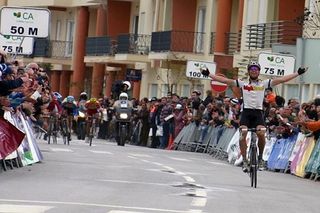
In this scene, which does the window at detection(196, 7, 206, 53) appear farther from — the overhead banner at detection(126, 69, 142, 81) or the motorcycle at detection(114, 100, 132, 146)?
the motorcycle at detection(114, 100, 132, 146)

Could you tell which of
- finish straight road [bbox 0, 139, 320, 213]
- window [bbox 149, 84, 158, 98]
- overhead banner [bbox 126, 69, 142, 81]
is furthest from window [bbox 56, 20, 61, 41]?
finish straight road [bbox 0, 139, 320, 213]

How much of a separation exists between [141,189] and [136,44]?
44.0 metres

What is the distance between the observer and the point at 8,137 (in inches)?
856

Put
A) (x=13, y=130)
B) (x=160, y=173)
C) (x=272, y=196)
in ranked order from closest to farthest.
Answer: (x=272, y=196), (x=13, y=130), (x=160, y=173)

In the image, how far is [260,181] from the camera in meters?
25.0

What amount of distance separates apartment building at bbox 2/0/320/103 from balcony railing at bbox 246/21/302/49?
0.12 feet

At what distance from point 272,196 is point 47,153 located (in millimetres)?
11095

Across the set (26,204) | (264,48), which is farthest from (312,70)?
(264,48)

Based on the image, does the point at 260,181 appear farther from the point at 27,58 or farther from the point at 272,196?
the point at 27,58

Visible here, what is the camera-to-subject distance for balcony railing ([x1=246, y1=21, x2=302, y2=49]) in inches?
1779

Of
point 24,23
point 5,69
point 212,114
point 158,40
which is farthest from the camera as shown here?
point 158,40

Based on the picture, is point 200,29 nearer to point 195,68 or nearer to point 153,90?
point 153,90

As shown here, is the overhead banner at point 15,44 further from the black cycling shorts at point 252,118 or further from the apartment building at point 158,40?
the apartment building at point 158,40

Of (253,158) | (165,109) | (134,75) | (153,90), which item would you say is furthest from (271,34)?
(253,158)
